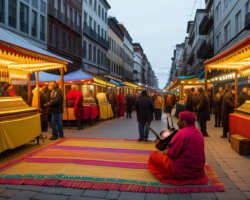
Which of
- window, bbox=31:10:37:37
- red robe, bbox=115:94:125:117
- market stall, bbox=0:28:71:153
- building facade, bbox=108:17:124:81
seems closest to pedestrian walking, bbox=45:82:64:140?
market stall, bbox=0:28:71:153

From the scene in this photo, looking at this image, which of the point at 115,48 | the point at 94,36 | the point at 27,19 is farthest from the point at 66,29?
the point at 115,48

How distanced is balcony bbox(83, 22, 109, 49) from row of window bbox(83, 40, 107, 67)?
4.03 feet

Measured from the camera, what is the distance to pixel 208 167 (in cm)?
A: 536

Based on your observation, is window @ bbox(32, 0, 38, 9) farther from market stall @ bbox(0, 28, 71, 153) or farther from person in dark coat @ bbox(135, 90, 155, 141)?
person in dark coat @ bbox(135, 90, 155, 141)

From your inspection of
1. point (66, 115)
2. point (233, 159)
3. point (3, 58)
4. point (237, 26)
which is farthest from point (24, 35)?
point (233, 159)

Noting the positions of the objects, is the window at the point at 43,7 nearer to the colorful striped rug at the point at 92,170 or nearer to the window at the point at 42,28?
the window at the point at 42,28

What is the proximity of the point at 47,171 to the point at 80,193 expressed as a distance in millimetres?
1298

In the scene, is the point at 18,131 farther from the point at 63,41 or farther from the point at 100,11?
the point at 100,11

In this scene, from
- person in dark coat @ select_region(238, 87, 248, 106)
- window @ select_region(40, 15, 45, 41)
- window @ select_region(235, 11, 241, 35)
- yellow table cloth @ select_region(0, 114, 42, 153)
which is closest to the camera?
yellow table cloth @ select_region(0, 114, 42, 153)

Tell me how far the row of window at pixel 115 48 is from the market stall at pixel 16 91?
118ft

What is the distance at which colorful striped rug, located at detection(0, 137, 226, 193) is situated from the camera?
427 cm

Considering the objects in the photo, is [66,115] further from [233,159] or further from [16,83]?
[233,159]

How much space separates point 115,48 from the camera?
4794 cm

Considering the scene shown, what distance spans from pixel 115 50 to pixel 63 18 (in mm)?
22213
